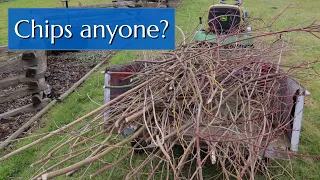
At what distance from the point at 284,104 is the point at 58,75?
17.8 ft

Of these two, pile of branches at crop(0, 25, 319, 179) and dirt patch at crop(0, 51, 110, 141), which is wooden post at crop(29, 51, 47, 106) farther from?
pile of branches at crop(0, 25, 319, 179)

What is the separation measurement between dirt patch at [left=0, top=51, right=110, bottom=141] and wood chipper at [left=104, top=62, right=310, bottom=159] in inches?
86.7

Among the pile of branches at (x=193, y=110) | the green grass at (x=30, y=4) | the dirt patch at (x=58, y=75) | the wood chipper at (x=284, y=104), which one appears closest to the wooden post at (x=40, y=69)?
the dirt patch at (x=58, y=75)

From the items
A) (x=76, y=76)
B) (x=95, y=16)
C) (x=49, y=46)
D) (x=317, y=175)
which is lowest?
(x=317, y=175)

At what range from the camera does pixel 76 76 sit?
7.57 m

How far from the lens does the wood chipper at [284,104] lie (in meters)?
3.32

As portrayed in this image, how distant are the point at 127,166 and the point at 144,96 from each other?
1064 millimetres

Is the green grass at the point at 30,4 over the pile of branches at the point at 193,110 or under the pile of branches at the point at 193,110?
over

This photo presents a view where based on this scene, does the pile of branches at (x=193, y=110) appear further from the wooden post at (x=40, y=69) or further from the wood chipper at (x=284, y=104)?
the wooden post at (x=40, y=69)

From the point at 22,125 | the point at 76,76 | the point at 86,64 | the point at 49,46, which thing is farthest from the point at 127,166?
the point at 49,46

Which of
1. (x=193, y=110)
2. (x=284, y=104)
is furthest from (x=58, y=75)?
(x=284, y=104)

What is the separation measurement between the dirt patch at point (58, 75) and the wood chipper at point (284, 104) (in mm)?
2202

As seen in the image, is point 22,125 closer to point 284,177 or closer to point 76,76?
point 76,76

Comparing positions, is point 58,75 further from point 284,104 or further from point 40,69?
point 284,104
